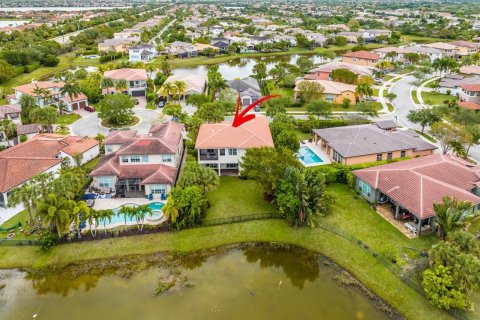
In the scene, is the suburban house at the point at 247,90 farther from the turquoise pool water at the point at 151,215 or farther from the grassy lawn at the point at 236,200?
the turquoise pool water at the point at 151,215

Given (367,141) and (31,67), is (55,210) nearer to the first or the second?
(367,141)

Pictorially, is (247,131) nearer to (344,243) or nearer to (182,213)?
(182,213)

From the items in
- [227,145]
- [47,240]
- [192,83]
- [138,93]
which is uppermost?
[192,83]

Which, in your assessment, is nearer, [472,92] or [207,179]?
[207,179]

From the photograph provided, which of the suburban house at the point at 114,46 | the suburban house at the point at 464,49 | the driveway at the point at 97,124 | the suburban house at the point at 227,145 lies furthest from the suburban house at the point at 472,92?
the suburban house at the point at 114,46

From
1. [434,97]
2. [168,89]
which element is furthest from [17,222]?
[434,97]

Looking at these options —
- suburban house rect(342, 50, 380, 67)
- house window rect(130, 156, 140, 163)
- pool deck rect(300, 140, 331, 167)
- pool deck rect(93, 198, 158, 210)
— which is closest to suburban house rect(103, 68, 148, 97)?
house window rect(130, 156, 140, 163)

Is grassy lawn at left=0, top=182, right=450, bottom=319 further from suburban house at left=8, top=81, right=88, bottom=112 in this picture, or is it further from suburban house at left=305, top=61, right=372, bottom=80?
suburban house at left=305, top=61, right=372, bottom=80
